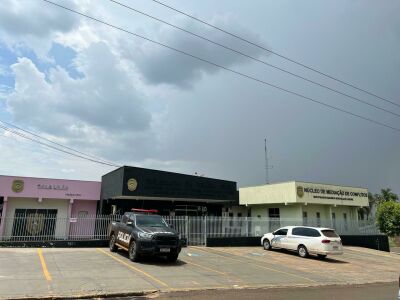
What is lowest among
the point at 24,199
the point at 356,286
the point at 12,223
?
the point at 356,286

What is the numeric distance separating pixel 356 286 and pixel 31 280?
10690mm

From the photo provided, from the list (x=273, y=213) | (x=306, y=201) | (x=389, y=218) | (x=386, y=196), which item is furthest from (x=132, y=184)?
(x=386, y=196)

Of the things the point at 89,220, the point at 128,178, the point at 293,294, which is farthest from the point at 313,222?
the point at 293,294

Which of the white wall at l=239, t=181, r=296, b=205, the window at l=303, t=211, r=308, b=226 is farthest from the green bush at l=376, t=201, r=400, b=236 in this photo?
the white wall at l=239, t=181, r=296, b=205

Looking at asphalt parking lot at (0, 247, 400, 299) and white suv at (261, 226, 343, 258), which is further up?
white suv at (261, 226, 343, 258)

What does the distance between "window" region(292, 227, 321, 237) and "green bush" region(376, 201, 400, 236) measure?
17.9 m

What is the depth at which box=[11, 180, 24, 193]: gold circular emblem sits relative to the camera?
28319 mm

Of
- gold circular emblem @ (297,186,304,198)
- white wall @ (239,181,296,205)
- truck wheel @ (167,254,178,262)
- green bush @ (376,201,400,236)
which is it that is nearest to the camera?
truck wheel @ (167,254,178,262)

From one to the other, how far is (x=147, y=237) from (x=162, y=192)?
12201 millimetres

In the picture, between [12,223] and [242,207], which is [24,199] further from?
[242,207]

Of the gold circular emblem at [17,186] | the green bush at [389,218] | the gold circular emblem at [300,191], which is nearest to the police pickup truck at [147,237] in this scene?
the gold circular emblem at [17,186]

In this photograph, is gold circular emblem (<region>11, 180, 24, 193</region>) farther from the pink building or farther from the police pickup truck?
the police pickup truck

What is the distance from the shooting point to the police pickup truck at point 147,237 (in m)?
14.9

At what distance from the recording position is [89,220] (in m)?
23.0
